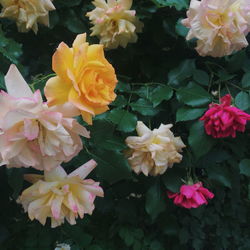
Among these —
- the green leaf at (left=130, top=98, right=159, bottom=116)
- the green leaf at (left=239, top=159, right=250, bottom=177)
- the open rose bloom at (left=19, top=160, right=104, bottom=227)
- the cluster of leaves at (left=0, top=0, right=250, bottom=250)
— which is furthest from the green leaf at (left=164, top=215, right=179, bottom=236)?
the open rose bloom at (left=19, top=160, right=104, bottom=227)

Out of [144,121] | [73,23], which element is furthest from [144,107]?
[73,23]

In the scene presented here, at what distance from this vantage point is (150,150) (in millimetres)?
1036

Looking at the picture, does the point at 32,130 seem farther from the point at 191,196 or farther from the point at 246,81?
the point at 246,81

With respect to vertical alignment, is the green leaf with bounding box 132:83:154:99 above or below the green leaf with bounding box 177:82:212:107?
below

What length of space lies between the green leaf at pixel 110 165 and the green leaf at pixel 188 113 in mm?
217

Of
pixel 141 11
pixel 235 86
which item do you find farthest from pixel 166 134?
pixel 141 11

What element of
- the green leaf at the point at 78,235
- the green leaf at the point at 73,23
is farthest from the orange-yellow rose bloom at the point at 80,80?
the green leaf at the point at 78,235

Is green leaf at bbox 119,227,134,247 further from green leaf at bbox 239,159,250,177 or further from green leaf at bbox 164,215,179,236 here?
green leaf at bbox 239,159,250,177

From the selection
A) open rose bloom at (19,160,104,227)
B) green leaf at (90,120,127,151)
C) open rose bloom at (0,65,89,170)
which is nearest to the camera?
open rose bloom at (0,65,89,170)

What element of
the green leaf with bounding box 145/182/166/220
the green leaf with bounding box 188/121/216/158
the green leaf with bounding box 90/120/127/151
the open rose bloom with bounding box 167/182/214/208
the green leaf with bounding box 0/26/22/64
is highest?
the green leaf with bounding box 0/26/22/64

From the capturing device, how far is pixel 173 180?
1.20 metres

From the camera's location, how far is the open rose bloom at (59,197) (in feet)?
2.45

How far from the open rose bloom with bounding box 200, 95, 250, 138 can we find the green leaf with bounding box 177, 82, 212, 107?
64mm

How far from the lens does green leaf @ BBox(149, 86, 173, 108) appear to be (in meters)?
1.11
